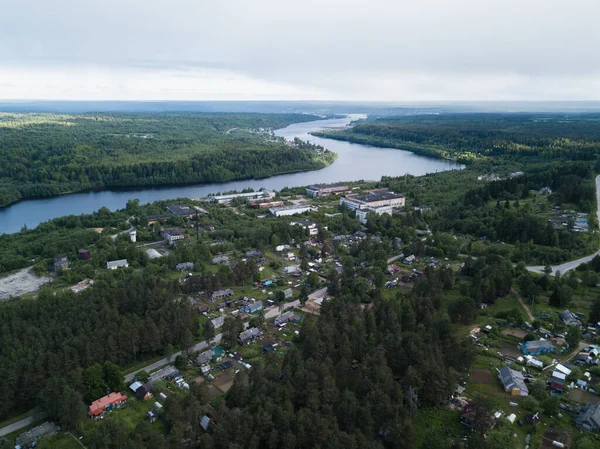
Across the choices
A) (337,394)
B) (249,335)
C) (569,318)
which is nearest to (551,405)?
(337,394)

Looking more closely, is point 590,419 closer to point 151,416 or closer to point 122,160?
point 151,416

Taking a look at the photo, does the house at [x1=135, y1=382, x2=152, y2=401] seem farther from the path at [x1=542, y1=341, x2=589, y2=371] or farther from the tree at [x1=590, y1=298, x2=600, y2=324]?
the tree at [x1=590, y1=298, x2=600, y2=324]

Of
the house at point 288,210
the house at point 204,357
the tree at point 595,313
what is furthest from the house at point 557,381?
the house at point 288,210

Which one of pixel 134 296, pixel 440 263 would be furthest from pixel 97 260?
pixel 440 263

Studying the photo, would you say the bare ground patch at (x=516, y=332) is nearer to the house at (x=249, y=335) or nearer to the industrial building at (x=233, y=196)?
the house at (x=249, y=335)

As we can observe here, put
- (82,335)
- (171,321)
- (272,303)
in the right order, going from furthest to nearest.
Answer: (272,303) < (171,321) < (82,335)

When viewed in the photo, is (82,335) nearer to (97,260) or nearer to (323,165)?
(97,260)

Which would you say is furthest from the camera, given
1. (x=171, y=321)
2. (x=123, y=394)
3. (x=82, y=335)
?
(x=171, y=321)
